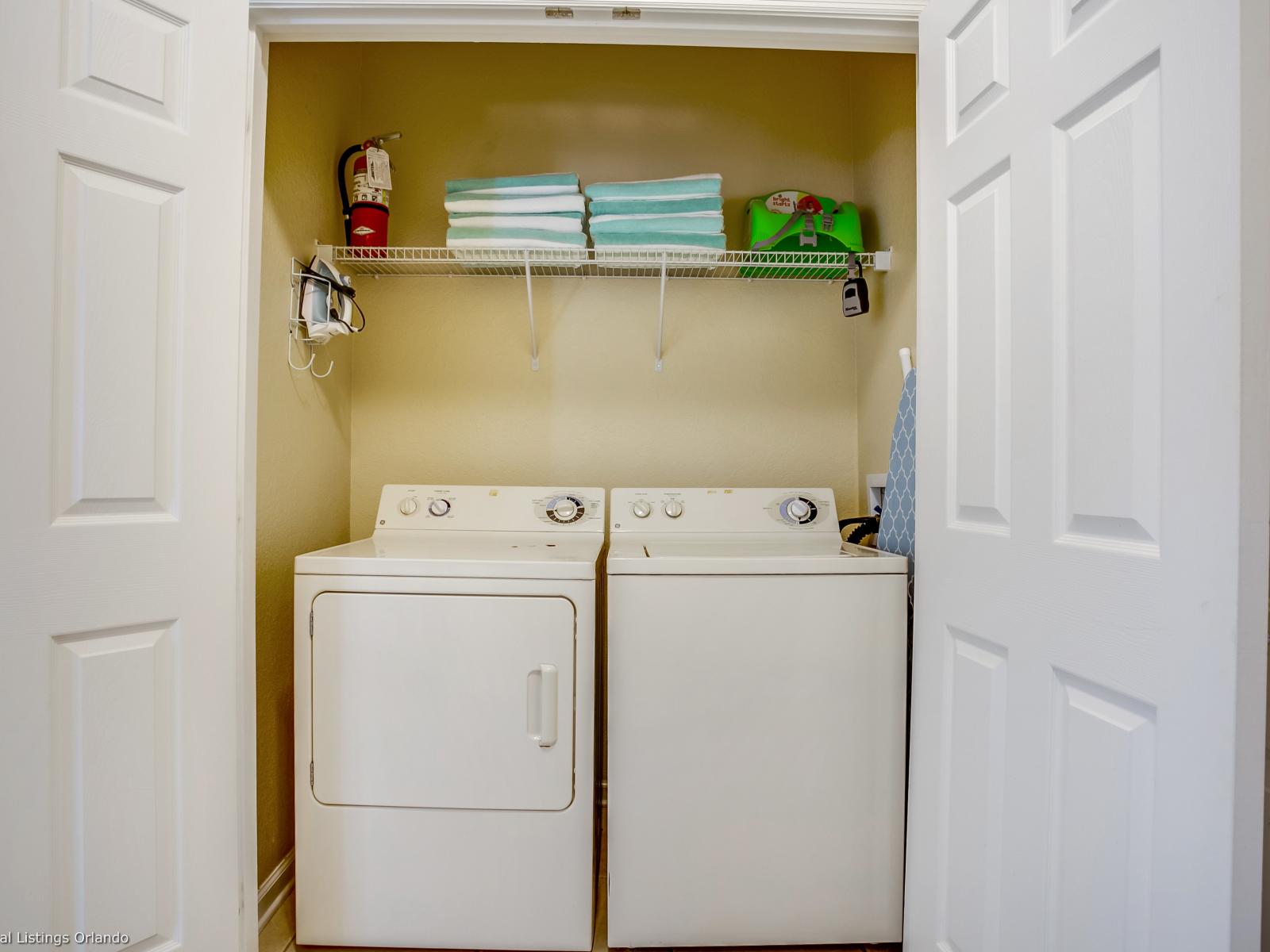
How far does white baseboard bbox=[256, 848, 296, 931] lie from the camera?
5.14 ft

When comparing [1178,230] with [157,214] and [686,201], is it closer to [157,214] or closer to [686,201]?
[686,201]

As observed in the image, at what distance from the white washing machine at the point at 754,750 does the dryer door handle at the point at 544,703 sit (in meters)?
0.12

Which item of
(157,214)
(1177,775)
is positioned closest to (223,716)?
(157,214)

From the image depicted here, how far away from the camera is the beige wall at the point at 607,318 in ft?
7.04

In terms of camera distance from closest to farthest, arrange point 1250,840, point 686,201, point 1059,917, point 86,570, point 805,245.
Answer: point 1250,840 → point 1059,917 → point 86,570 → point 686,201 → point 805,245

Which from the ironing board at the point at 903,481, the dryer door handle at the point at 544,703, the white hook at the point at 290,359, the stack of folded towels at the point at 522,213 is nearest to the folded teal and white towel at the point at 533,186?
the stack of folded towels at the point at 522,213

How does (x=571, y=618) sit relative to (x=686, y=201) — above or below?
below

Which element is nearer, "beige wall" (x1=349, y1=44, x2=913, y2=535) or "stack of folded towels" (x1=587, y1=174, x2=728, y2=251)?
"stack of folded towels" (x1=587, y1=174, x2=728, y2=251)

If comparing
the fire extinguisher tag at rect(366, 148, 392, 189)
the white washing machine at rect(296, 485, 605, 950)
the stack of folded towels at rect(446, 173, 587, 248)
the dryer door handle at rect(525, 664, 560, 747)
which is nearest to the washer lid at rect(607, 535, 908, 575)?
the white washing machine at rect(296, 485, 605, 950)

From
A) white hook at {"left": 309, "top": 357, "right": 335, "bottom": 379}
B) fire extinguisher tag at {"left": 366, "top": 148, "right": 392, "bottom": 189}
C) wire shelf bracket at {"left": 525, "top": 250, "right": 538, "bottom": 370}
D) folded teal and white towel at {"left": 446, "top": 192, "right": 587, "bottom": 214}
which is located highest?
fire extinguisher tag at {"left": 366, "top": 148, "right": 392, "bottom": 189}

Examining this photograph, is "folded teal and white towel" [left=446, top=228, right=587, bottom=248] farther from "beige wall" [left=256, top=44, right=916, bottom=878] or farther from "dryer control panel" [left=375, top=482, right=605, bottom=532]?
"dryer control panel" [left=375, top=482, right=605, bottom=532]

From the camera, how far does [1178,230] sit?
743mm

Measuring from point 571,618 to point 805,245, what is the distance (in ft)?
4.26

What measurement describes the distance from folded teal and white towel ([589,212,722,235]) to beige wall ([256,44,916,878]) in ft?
1.01
